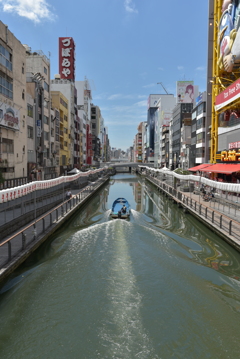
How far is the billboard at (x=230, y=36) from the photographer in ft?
121

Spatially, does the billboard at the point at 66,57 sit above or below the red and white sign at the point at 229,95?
above

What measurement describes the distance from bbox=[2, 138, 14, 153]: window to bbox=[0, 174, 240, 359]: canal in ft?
64.3

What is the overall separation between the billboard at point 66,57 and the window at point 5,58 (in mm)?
47763

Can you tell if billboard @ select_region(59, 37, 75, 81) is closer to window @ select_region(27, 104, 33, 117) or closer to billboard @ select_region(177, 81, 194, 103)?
window @ select_region(27, 104, 33, 117)

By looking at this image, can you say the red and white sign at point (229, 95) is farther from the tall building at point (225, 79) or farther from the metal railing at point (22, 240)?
the metal railing at point (22, 240)

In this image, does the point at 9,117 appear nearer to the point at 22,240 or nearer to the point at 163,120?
the point at 22,240

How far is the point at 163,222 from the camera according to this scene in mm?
30016

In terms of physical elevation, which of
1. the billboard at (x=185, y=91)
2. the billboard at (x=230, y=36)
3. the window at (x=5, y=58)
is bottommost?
the window at (x=5, y=58)

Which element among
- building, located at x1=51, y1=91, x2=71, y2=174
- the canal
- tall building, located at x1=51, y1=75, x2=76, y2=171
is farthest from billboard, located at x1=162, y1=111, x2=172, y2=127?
the canal

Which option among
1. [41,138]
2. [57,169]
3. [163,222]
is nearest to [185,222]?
[163,222]

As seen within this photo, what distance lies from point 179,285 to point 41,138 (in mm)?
45275

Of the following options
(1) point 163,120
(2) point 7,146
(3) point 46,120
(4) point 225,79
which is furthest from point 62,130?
(1) point 163,120

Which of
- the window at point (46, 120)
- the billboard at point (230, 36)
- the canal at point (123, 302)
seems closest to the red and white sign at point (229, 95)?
the billboard at point (230, 36)

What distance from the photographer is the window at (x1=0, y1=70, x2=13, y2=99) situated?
3396cm
